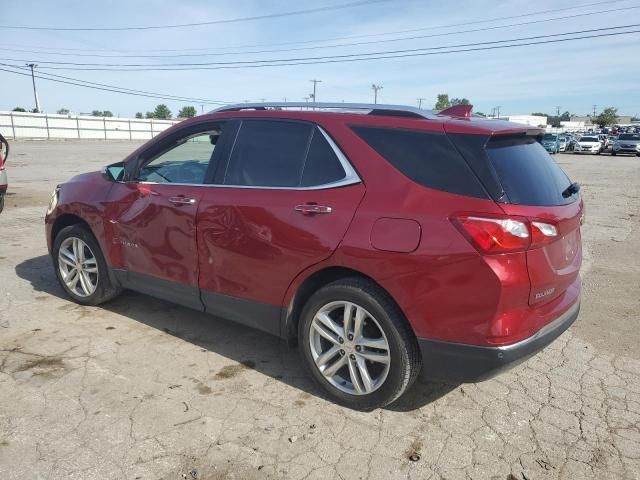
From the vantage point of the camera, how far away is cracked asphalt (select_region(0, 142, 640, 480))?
2.61 m

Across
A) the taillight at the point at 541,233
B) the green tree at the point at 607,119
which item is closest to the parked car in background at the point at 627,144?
the taillight at the point at 541,233

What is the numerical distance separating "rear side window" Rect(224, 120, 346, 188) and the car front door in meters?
0.27

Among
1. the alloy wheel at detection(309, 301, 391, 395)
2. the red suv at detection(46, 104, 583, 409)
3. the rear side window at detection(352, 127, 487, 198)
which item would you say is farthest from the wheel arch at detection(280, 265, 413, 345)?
the rear side window at detection(352, 127, 487, 198)

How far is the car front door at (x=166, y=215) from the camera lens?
149 inches

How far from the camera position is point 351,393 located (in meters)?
3.10

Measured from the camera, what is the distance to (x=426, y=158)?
2822mm

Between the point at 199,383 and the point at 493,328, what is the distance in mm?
1921

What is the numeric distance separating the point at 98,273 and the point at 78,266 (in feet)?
0.94

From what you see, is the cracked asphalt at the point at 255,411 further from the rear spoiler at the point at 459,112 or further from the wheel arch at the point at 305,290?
the rear spoiler at the point at 459,112

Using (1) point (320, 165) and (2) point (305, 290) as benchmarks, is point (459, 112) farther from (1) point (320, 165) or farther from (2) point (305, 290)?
(2) point (305, 290)

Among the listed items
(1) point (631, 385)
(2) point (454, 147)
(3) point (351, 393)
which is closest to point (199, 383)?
(3) point (351, 393)

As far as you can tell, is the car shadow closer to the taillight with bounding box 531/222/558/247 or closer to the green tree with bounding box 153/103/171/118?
the taillight with bounding box 531/222/558/247

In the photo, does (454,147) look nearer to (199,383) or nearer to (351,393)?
(351,393)

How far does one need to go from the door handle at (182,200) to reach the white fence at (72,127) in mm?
44784
